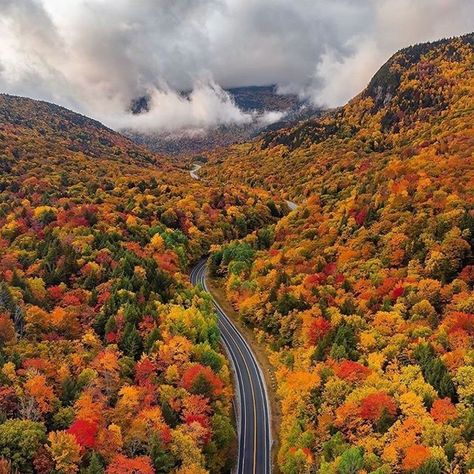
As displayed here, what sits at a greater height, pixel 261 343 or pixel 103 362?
pixel 103 362

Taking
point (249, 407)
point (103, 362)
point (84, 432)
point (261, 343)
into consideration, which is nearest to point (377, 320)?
point (261, 343)

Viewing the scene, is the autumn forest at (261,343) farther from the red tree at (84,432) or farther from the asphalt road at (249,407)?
the asphalt road at (249,407)

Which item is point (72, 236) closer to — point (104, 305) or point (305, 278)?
point (104, 305)

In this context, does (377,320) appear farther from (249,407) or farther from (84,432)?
(84,432)

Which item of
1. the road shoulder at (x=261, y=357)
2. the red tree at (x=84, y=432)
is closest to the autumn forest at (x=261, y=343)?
the red tree at (x=84, y=432)

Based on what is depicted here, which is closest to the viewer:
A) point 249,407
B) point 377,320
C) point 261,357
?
point 249,407

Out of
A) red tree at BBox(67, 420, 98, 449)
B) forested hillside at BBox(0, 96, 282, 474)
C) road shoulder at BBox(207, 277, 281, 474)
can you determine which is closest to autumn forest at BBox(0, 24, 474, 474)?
red tree at BBox(67, 420, 98, 449)

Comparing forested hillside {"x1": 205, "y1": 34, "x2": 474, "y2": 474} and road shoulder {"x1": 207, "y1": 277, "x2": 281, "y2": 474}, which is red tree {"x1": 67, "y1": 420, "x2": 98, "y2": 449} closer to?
forested hillside {"x1": 205, "y1": 34, "x2": 474, "y2": 474}
